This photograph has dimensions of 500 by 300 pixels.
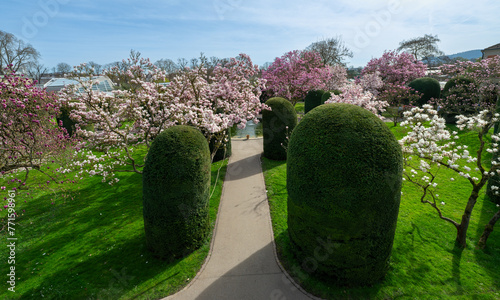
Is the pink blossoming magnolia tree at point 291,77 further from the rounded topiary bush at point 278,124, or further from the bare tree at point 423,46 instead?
the bare tree at point 423,46

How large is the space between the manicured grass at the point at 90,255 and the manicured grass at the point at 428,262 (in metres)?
2.81

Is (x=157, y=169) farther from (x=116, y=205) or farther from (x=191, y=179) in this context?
(x=116, y=205)

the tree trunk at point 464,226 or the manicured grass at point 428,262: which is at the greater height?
the tree trunk at point 464,226

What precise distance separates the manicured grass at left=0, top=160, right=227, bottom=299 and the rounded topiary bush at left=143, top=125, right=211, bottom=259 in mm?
637

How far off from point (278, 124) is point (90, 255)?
10.1 m

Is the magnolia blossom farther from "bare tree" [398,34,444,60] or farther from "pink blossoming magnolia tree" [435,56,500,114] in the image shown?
"bare tree" [398,34,444,60]

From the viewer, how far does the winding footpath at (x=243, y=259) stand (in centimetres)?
523

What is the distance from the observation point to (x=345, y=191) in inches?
174

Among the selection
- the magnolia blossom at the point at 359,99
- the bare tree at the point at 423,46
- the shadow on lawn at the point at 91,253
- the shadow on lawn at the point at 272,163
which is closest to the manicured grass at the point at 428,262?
the shadow on lawn at the point at 91,253

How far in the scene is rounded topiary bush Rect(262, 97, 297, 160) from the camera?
12.7m

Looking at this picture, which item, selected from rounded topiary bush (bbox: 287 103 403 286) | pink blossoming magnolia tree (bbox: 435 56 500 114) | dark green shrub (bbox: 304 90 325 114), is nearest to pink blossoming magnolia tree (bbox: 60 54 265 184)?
rounded topiary bush (bbox: 287 103 403 286)

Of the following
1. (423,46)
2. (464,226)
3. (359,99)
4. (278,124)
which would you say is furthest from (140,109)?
(423,46)

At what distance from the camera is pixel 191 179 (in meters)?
5.87

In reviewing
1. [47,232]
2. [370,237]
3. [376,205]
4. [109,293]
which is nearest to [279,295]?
[370,237]
